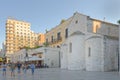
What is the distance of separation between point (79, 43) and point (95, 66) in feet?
22.2

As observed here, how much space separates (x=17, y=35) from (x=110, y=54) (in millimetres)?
101453

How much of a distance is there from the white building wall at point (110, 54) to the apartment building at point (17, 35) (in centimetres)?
8485

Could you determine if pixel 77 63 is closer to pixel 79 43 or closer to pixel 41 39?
pixel 79 43

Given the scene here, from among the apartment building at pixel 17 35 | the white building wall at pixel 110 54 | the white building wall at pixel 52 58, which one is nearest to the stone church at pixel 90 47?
the white building wall at pixel 110 54

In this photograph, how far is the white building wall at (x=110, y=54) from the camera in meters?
39.8

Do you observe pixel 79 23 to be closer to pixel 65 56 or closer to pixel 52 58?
pixel 65 56

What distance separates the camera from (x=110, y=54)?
40500 millimetres

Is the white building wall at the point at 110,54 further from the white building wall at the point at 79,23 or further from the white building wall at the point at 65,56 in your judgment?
the white building wall at the point at 65,56

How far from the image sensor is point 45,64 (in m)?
60.1

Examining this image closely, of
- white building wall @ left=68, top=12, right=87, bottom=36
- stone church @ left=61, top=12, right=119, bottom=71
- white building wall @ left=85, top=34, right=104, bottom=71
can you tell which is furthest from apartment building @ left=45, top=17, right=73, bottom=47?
white building wall @ left=85, top=34, right=104, bottom=71

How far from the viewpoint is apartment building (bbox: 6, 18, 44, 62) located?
5054 inches

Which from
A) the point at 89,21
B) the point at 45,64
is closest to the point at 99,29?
the point at 89,21

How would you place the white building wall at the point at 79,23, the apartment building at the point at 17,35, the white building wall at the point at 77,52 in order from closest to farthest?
the white building wall at the point at 77,52
the white building wall at the point at 79,23
the apartment building at the point at 17,35

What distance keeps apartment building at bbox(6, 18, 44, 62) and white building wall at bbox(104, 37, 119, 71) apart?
84850mm
